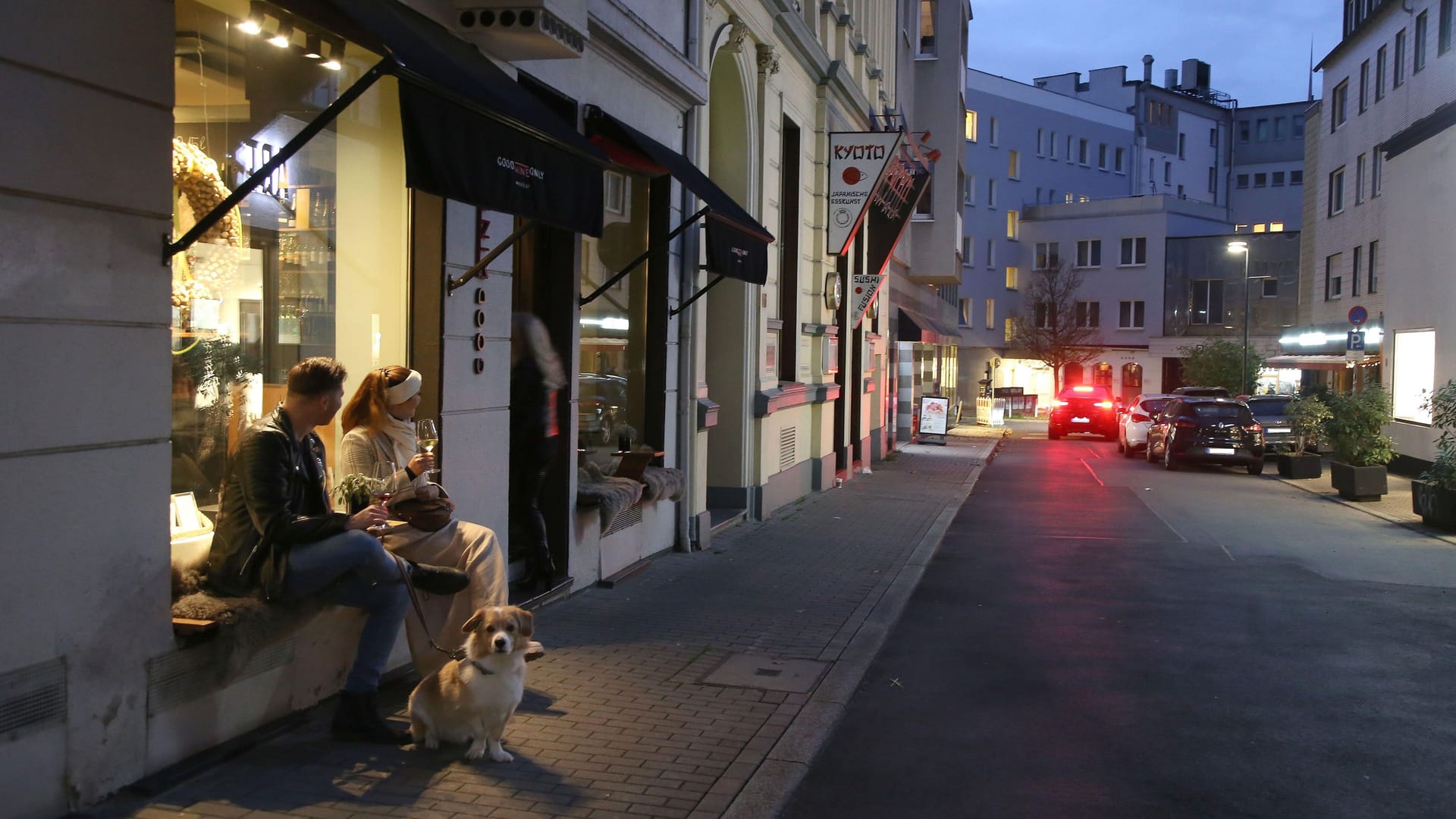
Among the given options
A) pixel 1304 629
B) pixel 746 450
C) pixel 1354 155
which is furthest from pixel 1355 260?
pixel 1304 629

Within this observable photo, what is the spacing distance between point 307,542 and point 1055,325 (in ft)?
188

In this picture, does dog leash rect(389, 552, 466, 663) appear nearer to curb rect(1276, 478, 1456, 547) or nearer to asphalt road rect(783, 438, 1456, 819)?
asphalt road rect(783, 438, 1456, 819)

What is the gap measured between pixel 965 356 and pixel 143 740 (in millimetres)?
58948

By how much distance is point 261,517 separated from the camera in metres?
5.11

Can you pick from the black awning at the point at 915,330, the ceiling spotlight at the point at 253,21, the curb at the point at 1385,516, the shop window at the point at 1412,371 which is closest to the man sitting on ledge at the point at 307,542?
the ceiling spotlight at the point at 253,21

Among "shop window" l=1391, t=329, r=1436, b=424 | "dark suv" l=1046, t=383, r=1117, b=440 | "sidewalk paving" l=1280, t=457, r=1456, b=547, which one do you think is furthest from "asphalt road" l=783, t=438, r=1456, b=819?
"dark suv" l=1046, t=383, r=1117, b=440

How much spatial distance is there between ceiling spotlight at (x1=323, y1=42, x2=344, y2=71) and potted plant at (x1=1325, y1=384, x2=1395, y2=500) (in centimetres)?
1683

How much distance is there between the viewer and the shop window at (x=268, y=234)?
5.61 meters

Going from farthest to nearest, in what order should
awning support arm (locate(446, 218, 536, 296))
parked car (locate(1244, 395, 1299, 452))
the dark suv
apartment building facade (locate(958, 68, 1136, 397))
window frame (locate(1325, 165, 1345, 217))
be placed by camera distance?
apartment building facade (locate(958, 68, 1136, 397)) < the dark suv < window frame (locate(1325, 165, 1345, 217)) < parked car (locate(1244, 395, 1299, 452)) < awning support arm (locate(446, 218, 536, 296))

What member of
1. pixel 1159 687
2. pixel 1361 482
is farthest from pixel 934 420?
pixel 1159 687

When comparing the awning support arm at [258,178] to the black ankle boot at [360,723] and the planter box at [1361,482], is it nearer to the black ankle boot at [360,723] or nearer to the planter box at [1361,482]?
the black ankle boot at [360,723]

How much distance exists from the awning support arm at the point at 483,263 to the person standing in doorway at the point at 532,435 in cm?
133

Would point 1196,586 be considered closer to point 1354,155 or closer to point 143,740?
point 143,740

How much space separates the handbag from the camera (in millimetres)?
5887
